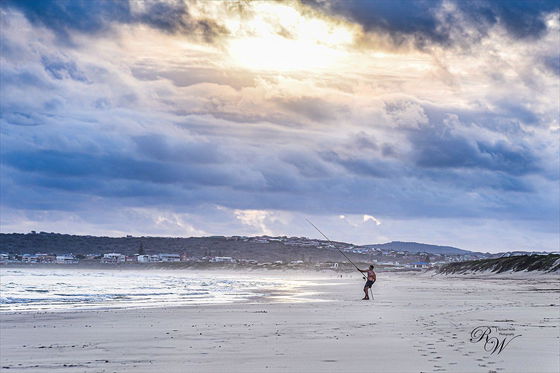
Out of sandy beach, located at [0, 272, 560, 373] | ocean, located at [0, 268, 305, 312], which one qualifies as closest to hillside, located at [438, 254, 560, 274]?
ocean, located at [0, 268, 305, 312]

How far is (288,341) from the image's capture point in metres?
13.7

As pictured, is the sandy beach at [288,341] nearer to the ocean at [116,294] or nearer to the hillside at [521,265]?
the ocean at [116,294]

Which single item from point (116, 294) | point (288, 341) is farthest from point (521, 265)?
point (288, 341)

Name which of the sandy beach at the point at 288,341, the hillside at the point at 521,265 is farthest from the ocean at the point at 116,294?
the hillside at the point at 521,265

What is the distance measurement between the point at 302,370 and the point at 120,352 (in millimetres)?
4134

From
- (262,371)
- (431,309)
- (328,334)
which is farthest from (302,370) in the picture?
(431,309)

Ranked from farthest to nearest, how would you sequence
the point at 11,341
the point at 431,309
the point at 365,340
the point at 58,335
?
1. the point at 431,309
2. the point at 58,335
3. the point at 11,341
4. the point at 365,340

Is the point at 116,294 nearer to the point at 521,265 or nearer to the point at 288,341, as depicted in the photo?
the point at 288,341

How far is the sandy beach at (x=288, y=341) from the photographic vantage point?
10.7 meters

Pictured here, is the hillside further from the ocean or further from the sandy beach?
the sandy beach

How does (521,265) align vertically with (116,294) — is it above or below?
above

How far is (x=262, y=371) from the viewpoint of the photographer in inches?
401

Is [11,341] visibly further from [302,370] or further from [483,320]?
[483,320]

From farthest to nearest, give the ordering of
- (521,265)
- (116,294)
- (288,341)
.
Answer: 1. (521,265)
2. (116,294)
3. (288,341)
